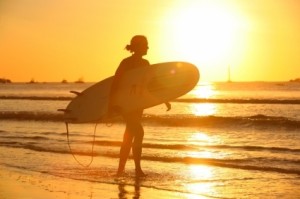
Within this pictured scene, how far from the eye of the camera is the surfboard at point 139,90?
975 cm

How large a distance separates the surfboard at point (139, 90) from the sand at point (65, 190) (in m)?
1.39

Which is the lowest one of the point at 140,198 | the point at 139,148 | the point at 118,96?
the point at 140,198

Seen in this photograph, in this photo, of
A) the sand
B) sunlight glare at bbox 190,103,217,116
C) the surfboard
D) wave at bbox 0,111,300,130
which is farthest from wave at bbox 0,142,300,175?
sunlight glare at bbox 190,103,217,116

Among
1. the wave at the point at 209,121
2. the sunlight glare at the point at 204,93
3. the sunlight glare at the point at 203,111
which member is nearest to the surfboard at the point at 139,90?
the wave at the point at 209,121

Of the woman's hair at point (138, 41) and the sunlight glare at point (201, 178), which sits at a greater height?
the woman's hair at point (138, 41)

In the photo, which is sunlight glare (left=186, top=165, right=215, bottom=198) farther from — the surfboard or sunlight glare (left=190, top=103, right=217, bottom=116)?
sunlight glare (left=190, top=103, right=217, bottom=116)

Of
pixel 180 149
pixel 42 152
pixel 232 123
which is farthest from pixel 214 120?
pixel 42 152

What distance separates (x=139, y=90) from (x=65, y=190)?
8.09 feet

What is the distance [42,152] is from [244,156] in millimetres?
4820

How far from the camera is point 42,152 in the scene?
14.0 meters

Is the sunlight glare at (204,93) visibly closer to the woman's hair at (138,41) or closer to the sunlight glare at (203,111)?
the sunlight glare at (203,111)

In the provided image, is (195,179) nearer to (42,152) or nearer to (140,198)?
(140,198)

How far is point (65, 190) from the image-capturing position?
8.49 metres

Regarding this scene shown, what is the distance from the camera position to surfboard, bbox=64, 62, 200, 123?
32.0 ft
